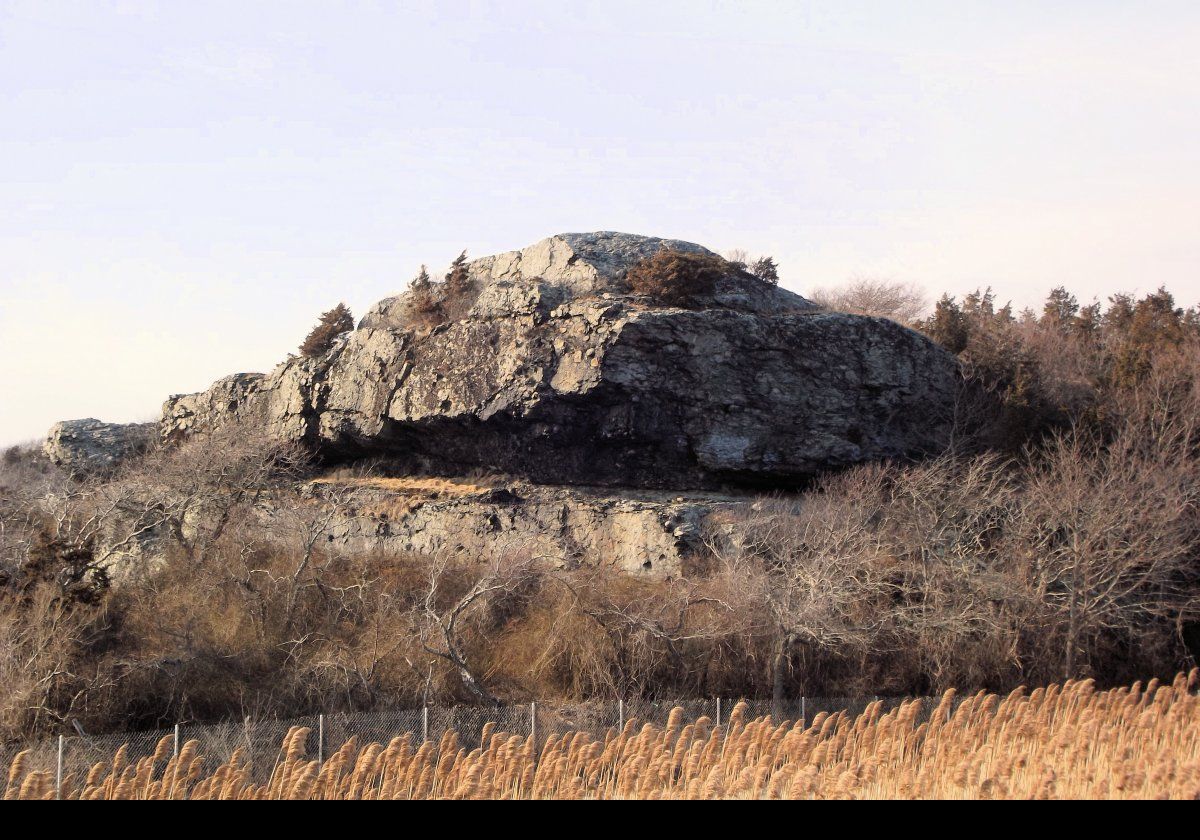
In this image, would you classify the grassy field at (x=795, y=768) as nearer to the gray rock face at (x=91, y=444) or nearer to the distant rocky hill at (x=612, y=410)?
the distant rocky hill at (x=612, y=410)

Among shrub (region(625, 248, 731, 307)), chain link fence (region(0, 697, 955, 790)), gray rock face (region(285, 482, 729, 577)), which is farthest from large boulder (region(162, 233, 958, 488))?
chain link fence (region(0, 697, 955, 790))

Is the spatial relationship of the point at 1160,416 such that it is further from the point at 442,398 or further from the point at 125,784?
the point at 125,784

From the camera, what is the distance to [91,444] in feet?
129

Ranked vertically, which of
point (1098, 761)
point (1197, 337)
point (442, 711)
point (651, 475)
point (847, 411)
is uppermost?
point (1197, 337)

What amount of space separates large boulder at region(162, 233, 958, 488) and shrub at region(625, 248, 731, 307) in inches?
17.5

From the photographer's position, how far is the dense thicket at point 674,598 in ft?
79.0

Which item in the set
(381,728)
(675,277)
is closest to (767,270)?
(675,277)

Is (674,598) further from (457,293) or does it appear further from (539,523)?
(457,293)

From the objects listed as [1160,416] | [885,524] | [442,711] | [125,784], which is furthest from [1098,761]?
[1160,416]

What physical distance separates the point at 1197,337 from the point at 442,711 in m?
29.1

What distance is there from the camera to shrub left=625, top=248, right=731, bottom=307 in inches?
1260

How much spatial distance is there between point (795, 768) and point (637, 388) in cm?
1729

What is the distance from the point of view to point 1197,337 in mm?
35969

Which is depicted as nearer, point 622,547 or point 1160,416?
point 622,547
